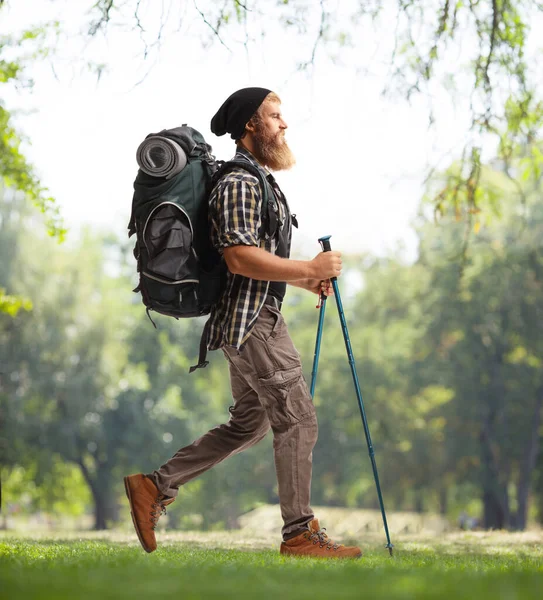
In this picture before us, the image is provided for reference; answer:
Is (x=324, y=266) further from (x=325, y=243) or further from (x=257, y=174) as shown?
(x=257, y=174)

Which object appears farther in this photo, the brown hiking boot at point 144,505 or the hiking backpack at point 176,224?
the brown hiking boot at point 144,505

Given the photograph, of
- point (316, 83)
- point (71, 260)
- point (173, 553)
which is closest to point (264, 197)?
point (173, 553)

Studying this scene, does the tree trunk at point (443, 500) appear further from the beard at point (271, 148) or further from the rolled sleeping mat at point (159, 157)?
the rolled sleeping mat at point (159, 157)

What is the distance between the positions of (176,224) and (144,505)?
4.78ft

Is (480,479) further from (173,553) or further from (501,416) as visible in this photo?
(173,553)

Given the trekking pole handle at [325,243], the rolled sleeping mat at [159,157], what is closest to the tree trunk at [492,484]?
the trekking pole handle at [325,243]

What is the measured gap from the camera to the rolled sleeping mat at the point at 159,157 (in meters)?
4.37

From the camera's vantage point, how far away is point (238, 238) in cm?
428

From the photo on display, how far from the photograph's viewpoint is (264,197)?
442cm

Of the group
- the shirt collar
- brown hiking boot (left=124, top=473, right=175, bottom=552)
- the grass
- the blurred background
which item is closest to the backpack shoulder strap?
the shirt collar

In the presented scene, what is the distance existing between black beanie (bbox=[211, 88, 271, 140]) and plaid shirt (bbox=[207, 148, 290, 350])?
0.23 meters

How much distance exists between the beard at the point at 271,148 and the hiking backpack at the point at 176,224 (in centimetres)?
25

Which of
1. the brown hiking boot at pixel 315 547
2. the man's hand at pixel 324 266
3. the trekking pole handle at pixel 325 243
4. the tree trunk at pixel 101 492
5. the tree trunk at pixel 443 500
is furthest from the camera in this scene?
the tree trunk at pixel 101 492

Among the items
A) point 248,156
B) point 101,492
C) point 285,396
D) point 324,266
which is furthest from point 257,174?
point 101,492
